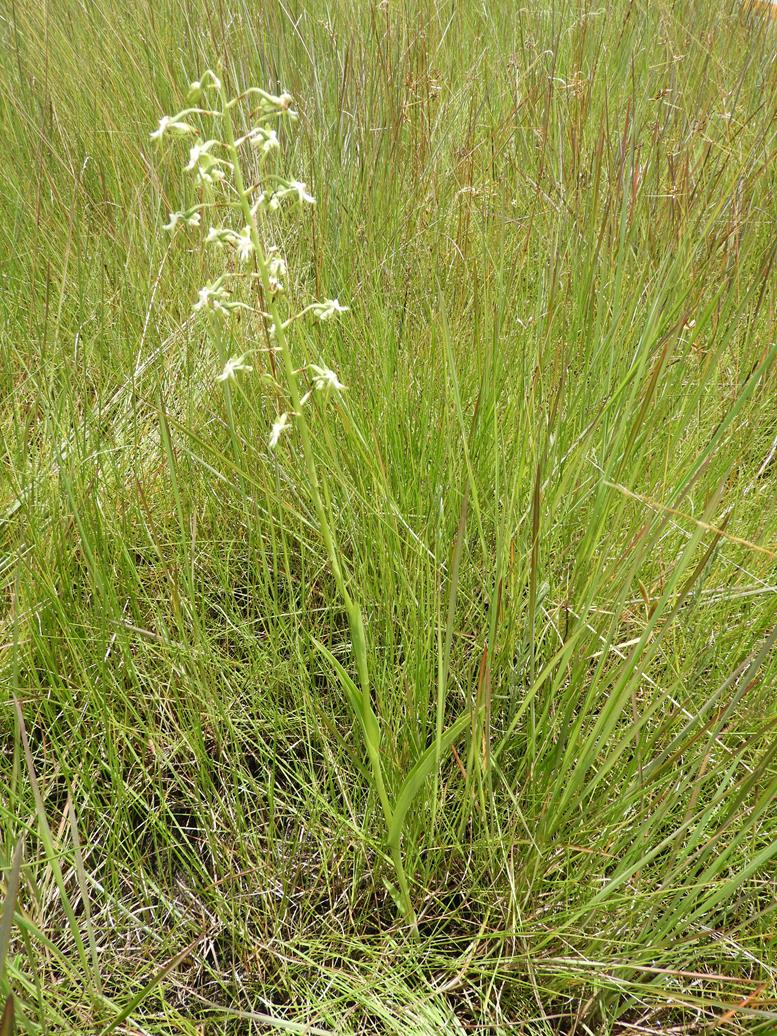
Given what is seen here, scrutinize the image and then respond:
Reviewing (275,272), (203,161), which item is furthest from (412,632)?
(203,161)

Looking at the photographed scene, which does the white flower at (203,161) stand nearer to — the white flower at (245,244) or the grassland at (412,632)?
the white flower at (245,244)

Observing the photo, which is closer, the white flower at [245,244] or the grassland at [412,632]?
the white flower at [245,244]

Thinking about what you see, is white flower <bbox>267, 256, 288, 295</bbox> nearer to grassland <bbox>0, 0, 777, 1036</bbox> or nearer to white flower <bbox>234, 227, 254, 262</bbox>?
white flower <bbox>234, 227, 254, 262</bbox>

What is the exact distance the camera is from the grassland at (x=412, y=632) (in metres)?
1.12

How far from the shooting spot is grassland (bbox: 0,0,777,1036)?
1.12 metres

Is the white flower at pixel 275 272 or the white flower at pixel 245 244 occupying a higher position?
the white flower at pixel 245 244

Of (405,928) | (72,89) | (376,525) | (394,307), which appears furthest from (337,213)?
(405,928)

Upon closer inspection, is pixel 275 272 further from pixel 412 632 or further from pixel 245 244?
pixel 412 632

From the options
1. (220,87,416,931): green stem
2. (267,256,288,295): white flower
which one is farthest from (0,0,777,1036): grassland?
(267,256,288,295): white flower

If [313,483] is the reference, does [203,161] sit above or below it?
above

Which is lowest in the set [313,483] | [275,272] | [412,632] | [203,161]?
[412,632]

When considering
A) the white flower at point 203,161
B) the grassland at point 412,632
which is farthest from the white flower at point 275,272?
the grassland at point 412,632

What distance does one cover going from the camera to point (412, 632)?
140 centimetres

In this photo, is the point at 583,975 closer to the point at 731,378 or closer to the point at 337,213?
the point at 731,378
